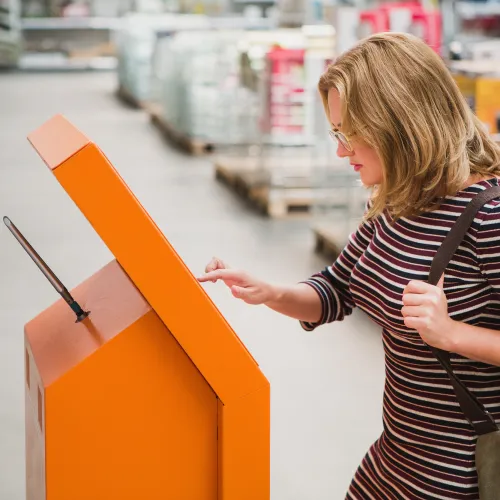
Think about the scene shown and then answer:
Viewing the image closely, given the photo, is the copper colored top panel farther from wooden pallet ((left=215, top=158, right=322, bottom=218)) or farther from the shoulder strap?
wooden pallet ((left=215, top=158, right=322, bottom=218))

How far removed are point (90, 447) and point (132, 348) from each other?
0.16 metres

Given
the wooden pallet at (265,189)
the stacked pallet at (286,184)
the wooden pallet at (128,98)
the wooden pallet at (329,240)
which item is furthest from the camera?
the wooden pallet at (128,98)

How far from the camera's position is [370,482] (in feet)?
5.85

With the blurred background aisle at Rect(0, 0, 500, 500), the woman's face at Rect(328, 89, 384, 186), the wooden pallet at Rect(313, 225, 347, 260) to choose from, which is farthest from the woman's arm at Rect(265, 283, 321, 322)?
the wooden pallet at Rect(313, 225, 347, 260)

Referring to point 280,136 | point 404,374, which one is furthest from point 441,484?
point 280,136

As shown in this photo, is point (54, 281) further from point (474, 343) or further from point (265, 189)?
point (265, 189)

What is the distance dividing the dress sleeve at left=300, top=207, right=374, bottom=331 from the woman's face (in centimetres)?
20

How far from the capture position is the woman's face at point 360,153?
1588mm

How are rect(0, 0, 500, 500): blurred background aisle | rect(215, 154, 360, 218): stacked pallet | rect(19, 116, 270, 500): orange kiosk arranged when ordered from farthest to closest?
rect(215, 154, 360, 218): stacked pallet < rect(0, 0, 500, 500): blurred background aisle < rect(19, 116, 270, 500): orange kiosk

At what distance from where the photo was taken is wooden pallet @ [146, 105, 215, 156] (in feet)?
33.2

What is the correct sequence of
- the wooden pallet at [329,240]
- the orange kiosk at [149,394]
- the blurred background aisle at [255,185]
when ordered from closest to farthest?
the orange kiosk at [149,394] → the blurred background aisle at [255,185] → the wooden pallet at [329,240]

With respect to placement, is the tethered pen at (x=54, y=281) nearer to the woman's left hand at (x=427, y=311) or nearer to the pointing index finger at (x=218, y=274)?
the pointing index finger at (x=218, y=274)

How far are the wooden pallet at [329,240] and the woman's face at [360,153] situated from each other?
13.2 ft

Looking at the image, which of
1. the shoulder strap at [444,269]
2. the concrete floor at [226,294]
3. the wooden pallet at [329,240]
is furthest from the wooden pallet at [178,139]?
the shoulder strap at [444,269]
